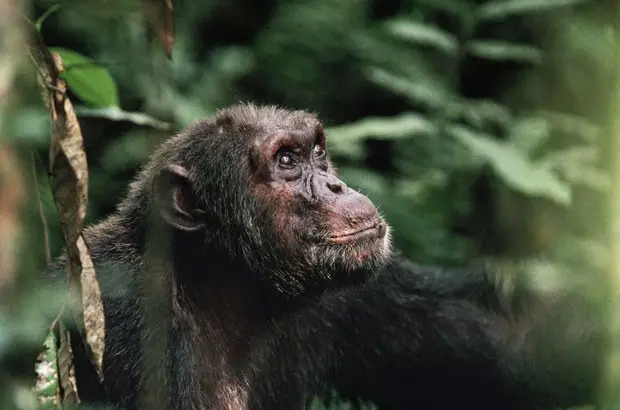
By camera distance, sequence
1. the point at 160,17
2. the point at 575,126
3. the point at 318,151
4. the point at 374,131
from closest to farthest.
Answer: the point at 160,17, the point at 318,151, the point at 374,131, the point at 575,126

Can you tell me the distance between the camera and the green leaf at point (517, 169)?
6047 millimetres

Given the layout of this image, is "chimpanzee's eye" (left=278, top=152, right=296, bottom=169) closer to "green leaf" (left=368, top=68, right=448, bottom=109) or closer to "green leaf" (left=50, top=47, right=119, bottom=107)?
"green leaf" (left=50, top=47, right=119, bottom=107)

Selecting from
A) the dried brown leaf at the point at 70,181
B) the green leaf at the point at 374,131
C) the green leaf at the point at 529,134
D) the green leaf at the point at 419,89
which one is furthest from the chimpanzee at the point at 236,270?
the green leaf at the point at 419,89

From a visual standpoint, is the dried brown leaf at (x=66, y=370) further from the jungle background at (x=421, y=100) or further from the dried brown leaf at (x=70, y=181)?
Result: the jungle background at (x=421, y=100)

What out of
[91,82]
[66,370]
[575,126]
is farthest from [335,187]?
[575,126]

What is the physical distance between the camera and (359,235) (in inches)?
153

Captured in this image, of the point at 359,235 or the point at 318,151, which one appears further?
the point at 318,151

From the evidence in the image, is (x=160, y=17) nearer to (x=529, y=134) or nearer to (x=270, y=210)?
(x=270, y=210)

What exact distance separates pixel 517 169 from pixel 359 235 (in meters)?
2.66

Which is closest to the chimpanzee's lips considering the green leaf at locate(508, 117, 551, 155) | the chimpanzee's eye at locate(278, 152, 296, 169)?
the chimpanzee's eye at locate(278, 152, 296, 169)

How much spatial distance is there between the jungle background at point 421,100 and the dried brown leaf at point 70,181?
2.09 meters

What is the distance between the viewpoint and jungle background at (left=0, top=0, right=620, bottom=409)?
6.44m

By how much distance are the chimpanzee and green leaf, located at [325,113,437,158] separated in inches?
80.4

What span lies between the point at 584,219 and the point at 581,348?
6.24 ft
